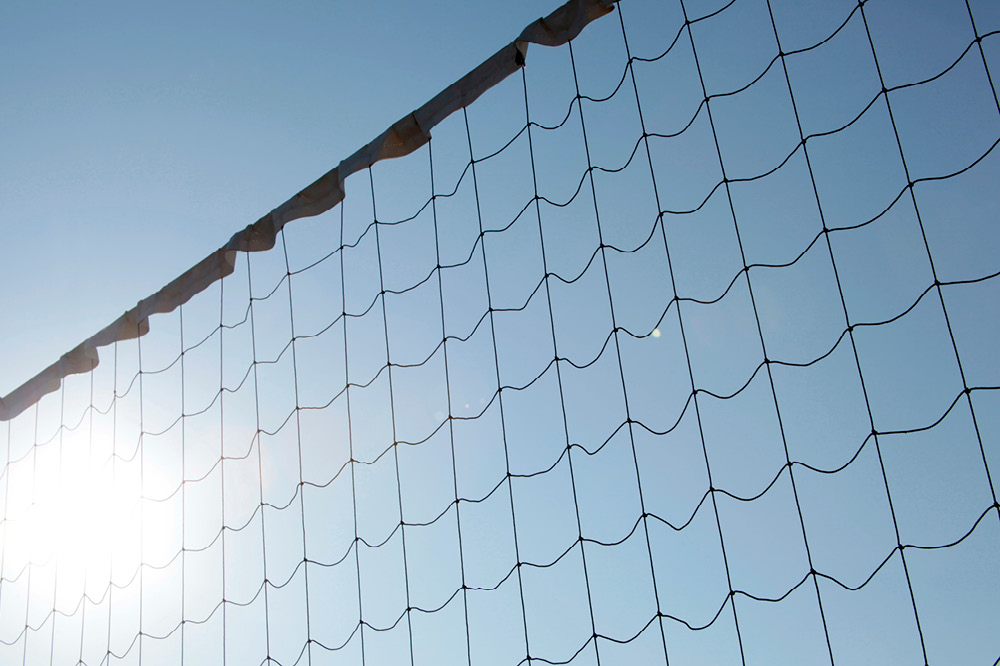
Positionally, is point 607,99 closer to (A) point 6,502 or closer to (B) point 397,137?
(B) point 397,137

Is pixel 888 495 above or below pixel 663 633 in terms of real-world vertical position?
above

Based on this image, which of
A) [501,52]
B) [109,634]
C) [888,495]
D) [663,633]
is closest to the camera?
[888,495]

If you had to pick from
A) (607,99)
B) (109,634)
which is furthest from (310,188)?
(109,634)

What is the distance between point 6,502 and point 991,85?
13.9 feet

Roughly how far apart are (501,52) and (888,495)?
1.89 meters

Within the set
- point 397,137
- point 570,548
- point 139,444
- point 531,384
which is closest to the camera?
point 570,548

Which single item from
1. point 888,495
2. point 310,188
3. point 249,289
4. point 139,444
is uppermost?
point 310,188

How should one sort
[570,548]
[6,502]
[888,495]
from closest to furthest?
[888,495]
[570,548]
[6,502]

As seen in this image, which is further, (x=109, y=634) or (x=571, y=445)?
(x=109, y=634)

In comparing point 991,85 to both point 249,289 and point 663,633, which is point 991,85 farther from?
point 249,289

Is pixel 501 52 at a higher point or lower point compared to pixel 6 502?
higher

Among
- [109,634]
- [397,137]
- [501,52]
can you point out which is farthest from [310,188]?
[109,634]

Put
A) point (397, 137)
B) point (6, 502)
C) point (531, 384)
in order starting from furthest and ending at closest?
point (6, 502)
point (397, 137)
point (531, 384)

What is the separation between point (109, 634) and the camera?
391cm
